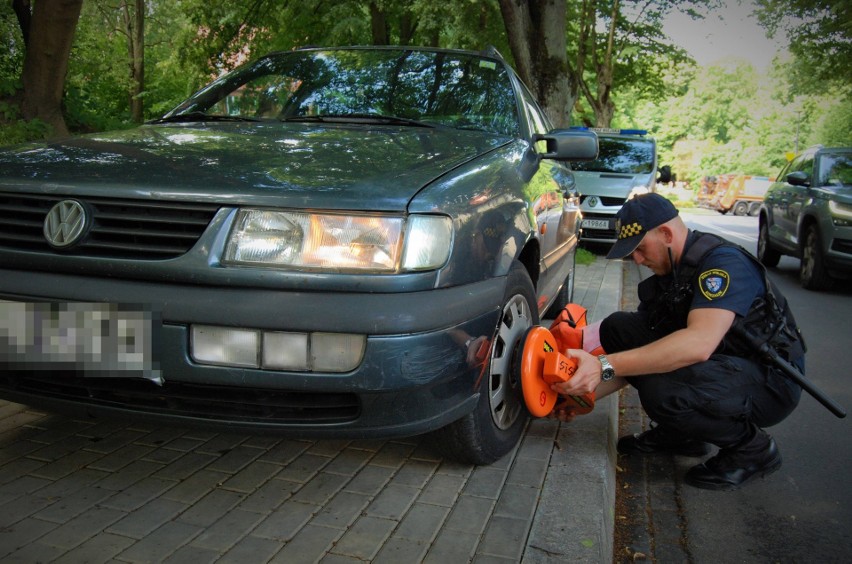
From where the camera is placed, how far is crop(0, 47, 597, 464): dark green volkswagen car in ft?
7.45

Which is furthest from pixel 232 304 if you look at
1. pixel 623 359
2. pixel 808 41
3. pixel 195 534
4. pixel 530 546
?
pixel 808 41

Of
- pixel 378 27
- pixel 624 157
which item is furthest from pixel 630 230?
pixel 378 27

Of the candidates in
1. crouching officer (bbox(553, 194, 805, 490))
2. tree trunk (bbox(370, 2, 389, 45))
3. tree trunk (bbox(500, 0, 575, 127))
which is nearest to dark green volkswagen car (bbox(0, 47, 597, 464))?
crouching officer (bbox(553, 194, 805, 490))

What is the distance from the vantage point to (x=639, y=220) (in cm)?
311

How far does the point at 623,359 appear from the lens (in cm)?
305

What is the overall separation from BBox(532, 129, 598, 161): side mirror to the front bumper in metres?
1.39

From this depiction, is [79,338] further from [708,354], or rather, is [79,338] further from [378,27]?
[378,27]

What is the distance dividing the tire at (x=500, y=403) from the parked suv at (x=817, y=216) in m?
6.39

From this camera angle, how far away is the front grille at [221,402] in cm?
238

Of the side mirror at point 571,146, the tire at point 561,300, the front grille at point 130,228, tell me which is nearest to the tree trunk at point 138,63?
the tire at point 561,300

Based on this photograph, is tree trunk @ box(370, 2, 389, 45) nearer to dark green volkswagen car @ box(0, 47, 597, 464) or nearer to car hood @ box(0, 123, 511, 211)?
car hood @ box(0, 123, 511, 211)

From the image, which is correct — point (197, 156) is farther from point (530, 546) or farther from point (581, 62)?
point (581, 62)

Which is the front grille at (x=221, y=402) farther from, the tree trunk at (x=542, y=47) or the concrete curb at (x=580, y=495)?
the tree trunk at (x=542, y=47)

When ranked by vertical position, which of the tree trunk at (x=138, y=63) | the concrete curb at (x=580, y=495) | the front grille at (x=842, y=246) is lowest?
the concrete curb at (x=580, y=495)
